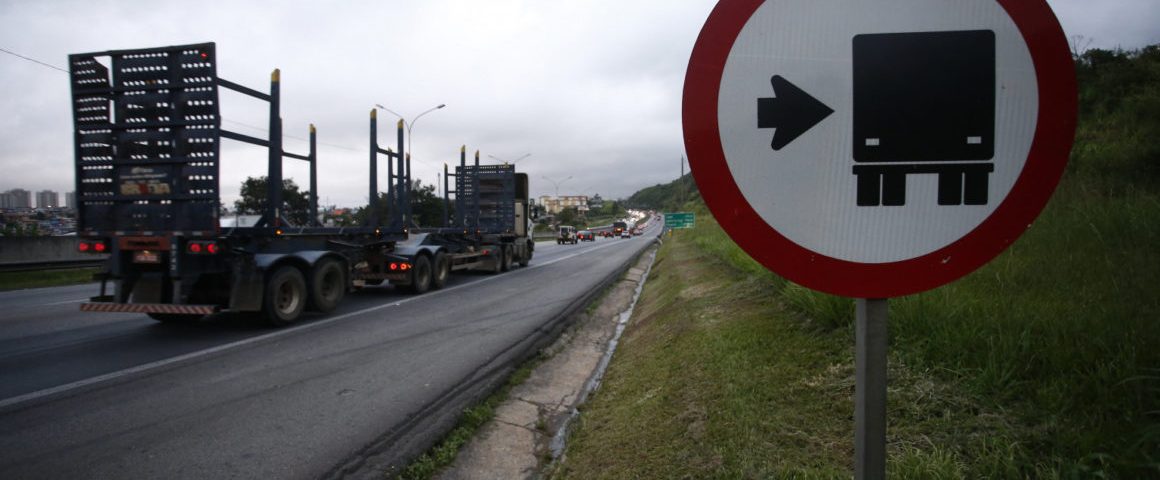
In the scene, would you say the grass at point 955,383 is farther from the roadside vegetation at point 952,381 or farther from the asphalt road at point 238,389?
the asphalt road at point 238,389

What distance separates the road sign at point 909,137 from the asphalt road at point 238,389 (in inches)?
131

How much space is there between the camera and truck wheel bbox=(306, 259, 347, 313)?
10.1 meters

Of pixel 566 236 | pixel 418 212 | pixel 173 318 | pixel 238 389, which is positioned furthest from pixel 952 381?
pixel 566 236

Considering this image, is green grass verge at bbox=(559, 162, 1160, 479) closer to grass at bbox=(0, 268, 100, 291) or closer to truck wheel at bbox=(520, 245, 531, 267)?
truck wheel at bbox=(520, 245, 531, 267)

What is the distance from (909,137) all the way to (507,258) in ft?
66.4

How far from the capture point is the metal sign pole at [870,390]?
115cm

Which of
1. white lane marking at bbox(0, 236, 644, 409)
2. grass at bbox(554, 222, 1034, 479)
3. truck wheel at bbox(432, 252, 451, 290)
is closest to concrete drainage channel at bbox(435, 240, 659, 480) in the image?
grass at bbox(554, 222, 1034, 479)

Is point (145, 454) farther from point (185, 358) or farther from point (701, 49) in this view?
point (701, 49)

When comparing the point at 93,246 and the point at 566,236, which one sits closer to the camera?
the point at 93,246

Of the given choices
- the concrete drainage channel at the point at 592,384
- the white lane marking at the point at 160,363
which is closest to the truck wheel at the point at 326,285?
the white lane marking at the point at 160,363

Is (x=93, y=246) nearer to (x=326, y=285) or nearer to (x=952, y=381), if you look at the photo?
(x=326, y=285)

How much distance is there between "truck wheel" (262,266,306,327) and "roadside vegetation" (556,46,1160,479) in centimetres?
588

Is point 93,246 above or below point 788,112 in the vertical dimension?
below

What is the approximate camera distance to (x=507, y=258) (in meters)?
21.1
